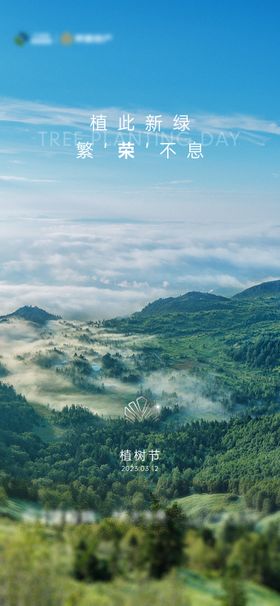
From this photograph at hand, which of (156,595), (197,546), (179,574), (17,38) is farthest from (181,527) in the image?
(17,38)

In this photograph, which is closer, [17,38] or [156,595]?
[17,38]

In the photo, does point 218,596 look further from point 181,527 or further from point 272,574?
point 181,527

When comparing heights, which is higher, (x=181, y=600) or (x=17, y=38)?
(x=17, y=38)

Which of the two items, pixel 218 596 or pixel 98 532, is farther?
pixel 98 532

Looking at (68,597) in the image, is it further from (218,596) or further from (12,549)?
(218,596)

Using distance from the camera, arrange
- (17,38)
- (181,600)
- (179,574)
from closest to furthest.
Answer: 1. (17,38)
2. (181,600)
3. (179,574)

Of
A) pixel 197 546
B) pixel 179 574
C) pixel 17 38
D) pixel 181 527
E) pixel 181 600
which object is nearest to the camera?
pixel 17 38

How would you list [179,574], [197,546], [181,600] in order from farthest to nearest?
[197,546], [179,574], [181,600]

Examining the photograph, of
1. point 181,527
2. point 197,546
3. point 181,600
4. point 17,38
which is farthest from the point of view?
point 181,527

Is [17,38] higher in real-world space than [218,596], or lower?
higher
